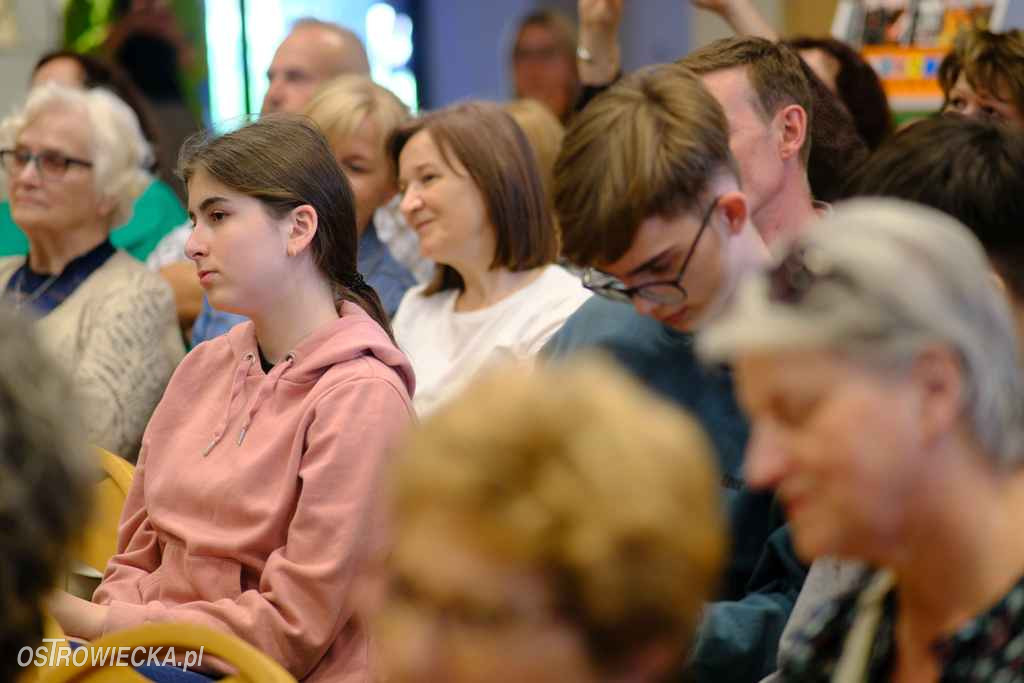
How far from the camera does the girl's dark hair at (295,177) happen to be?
232cm

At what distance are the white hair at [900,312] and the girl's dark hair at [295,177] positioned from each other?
4.27 feet

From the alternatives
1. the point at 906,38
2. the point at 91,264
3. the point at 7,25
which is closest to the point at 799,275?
the point at 91,264

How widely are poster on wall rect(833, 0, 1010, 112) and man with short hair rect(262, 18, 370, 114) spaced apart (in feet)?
5.86

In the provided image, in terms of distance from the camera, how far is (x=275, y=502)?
2133 millimetres

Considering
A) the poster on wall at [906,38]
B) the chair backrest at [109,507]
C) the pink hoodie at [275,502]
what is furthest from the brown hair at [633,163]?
the poster on wall at [906,38]

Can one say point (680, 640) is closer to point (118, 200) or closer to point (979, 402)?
point (979, 402)

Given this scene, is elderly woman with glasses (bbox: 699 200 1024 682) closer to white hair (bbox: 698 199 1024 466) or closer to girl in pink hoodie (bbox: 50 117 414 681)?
white hair (bbox: 698 199 1024 466)

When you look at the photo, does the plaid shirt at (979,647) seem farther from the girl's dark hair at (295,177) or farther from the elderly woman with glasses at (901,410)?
the girl's dark hair at (295,177)

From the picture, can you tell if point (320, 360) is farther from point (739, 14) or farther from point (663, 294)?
point (739, 14)

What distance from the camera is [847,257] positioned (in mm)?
1133

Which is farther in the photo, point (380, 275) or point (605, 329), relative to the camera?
point (380, 275)

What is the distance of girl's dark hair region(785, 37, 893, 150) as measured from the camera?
12.1 ft

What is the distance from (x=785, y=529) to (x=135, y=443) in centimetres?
174

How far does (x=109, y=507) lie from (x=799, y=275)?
1718 millimetres
